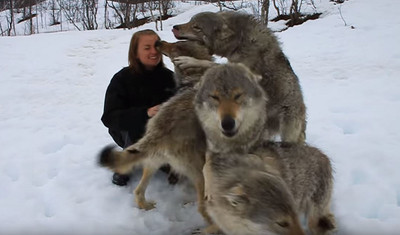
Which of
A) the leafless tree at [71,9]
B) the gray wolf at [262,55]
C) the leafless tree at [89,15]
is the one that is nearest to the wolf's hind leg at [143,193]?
the gray wolf at [262,55]

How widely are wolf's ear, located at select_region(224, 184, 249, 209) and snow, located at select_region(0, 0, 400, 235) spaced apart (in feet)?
3.03

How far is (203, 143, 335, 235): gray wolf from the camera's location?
7.30ft

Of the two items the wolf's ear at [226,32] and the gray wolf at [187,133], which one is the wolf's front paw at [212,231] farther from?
the wolf's ear at [226,32]

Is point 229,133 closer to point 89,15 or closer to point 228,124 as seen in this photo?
point 228,124

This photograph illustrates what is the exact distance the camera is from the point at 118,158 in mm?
2760

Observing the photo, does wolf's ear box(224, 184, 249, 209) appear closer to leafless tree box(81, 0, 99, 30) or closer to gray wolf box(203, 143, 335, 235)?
gray wolf box(203, 143, 335, 235)

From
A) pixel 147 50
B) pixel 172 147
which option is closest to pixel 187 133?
pixel 172 147

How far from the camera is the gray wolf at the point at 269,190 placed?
223 centimetres

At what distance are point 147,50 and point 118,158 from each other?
1467 millimetres

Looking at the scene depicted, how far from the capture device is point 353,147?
167 inches

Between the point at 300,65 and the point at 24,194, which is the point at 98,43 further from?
the point at 24,194

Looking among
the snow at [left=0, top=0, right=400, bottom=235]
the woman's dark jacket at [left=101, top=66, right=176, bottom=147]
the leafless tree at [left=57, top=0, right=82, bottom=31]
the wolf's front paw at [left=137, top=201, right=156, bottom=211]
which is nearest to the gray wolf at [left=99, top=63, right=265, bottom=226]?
the wolf's front paw at [left=137, top=201, right=156, bottom=211]

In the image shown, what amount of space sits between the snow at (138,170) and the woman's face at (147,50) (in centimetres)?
124

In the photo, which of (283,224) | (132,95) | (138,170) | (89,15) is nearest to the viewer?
(283,224)
